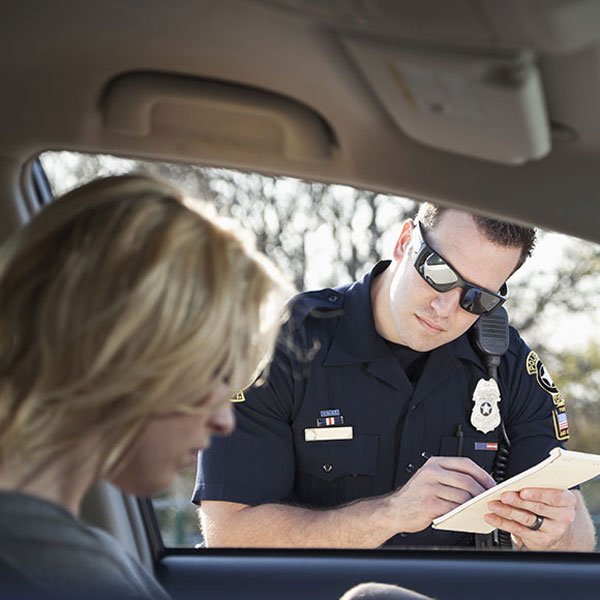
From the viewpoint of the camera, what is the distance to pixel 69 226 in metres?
1.36

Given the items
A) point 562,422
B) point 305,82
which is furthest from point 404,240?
point 305,82

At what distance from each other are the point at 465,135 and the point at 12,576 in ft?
2.38

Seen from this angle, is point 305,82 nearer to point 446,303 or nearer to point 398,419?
point 446,303

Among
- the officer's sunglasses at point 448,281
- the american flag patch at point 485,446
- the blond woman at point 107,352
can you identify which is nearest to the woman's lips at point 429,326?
the officer's sunglasses at point 448,281

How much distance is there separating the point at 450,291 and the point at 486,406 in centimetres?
37

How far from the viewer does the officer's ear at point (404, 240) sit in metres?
2.77

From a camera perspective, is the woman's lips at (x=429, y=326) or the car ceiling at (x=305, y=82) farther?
the woman's lips at (x=429, y=326)

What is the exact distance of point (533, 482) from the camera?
2.41 meters

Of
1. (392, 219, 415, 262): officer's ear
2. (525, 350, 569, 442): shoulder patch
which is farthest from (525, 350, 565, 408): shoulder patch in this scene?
(392, 219, 415, 262): officer's ear

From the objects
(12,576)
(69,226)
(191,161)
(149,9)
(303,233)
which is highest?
(303,233)

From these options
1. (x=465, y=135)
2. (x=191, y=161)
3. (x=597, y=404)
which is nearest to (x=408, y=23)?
(x=465, y=135)

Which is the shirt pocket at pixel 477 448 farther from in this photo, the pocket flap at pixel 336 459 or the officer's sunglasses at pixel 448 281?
the officer's sunglasses at pixel 448 281

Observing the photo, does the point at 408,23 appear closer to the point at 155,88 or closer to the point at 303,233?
the point at 155,88

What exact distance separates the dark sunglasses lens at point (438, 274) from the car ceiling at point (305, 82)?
1.17 m
